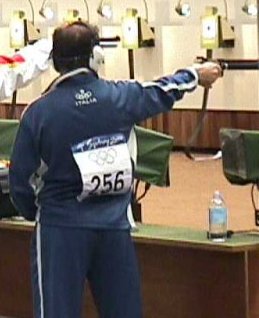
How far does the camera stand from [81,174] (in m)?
4.16

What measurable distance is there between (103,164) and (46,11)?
9381 mm

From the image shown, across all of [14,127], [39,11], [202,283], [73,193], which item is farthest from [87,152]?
[39,11]

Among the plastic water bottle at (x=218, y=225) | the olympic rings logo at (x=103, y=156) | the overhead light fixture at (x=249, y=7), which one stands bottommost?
the plastic water bottle at (x=218, y=225)

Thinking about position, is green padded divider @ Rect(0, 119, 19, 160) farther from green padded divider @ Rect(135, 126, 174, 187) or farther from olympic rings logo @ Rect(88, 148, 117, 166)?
olympic rings logo @ Rect(88, 148, 117, 166)

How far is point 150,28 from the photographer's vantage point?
12477 mm

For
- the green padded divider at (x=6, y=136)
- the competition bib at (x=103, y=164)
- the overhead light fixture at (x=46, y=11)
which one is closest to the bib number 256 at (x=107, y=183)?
Result: the competition bib at (x=103, y=164)

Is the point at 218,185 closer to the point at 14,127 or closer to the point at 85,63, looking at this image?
the point at 14,127

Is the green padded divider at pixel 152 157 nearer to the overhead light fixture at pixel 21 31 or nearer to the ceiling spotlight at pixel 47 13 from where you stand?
the overhead light fixture at pixel 21 31

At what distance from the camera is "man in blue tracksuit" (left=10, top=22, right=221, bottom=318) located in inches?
165

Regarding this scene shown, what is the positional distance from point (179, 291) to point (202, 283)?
145mm

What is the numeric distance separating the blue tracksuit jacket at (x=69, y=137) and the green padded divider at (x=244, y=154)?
Result: 5.12 feet

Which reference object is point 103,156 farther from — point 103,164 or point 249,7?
point 249,7

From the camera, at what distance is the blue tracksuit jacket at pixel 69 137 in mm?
4180

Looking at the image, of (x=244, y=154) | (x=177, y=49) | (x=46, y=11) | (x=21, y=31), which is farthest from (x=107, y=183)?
(x=46, y=11)
